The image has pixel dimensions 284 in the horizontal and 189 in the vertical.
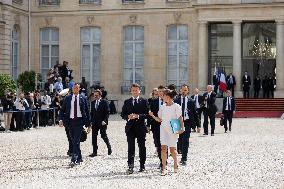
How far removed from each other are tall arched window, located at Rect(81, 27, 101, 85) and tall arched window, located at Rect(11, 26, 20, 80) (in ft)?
12.5

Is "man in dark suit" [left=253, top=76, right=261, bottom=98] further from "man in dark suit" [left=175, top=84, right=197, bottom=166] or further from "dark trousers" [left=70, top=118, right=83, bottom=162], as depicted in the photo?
"dark trousers" [left=70, top=118, right=83, bottom=162]

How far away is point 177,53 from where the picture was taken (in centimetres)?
4053

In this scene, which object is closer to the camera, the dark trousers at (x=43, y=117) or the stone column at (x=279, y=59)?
the dark trousers at (x=43, y=117)

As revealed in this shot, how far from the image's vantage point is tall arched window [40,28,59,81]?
138ft

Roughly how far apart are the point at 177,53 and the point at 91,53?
5.09 m

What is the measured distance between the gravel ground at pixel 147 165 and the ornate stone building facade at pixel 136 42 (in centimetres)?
1770

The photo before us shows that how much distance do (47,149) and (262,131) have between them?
9996 millimetres

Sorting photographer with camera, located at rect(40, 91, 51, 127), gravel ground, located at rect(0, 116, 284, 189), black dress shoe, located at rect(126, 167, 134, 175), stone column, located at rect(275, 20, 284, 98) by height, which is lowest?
gravel ground, located at rect(0, 116, 284, 189)

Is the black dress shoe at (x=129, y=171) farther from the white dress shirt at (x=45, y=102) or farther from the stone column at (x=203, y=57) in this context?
the stone column at (x=203, y=57)

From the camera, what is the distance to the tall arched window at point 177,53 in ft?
133

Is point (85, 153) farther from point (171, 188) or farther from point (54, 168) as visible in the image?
point (171, 188)

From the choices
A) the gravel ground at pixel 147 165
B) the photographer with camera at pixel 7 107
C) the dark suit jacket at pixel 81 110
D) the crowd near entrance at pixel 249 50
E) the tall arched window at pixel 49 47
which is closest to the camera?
the gravel ground at pixel 147 165

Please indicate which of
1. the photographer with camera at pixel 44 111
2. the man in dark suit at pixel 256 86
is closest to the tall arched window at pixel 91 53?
the man in dark suit at pixel 256 86

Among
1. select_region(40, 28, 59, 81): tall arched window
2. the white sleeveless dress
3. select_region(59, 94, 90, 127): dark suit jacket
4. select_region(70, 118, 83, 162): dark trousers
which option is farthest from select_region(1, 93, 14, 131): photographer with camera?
select_region(40, 28, 59, 81): tall arched window
